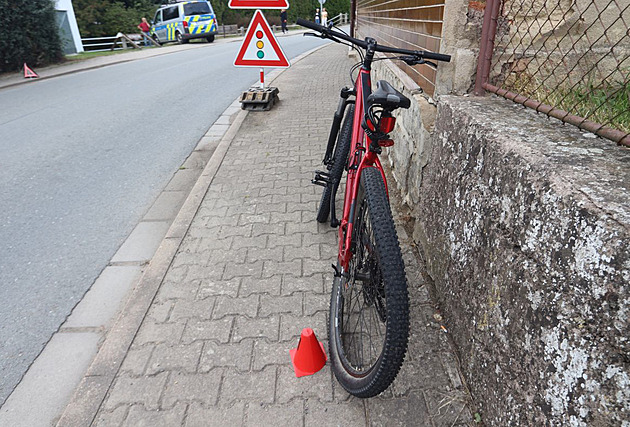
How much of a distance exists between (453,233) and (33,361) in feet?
8.42

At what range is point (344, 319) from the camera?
7.61 ft

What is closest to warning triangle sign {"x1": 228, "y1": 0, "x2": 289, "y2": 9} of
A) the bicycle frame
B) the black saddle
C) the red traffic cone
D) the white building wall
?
the bicycle frame

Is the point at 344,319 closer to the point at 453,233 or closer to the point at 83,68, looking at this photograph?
the point at 453,233

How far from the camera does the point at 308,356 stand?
216 centimetres

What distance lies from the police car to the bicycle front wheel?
27078 mm

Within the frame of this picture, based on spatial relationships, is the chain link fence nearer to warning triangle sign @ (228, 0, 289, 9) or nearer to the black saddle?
the black saddle

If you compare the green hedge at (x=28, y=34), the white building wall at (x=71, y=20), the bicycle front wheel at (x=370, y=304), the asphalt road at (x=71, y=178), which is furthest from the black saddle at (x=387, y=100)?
the white building wall at (x=71, y=20)

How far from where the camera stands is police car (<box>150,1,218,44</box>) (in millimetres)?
25391

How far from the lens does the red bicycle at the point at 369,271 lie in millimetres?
1623

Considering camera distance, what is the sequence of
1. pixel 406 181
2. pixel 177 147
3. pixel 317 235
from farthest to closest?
pixel 177 147, pixel 406 181, pixel 317 235

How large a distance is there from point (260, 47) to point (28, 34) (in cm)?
1278

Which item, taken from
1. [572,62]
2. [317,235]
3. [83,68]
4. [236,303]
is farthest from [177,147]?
[83,68]

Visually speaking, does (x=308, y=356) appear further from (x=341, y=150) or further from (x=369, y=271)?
(x=341, y=150)

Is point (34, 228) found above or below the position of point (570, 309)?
below
